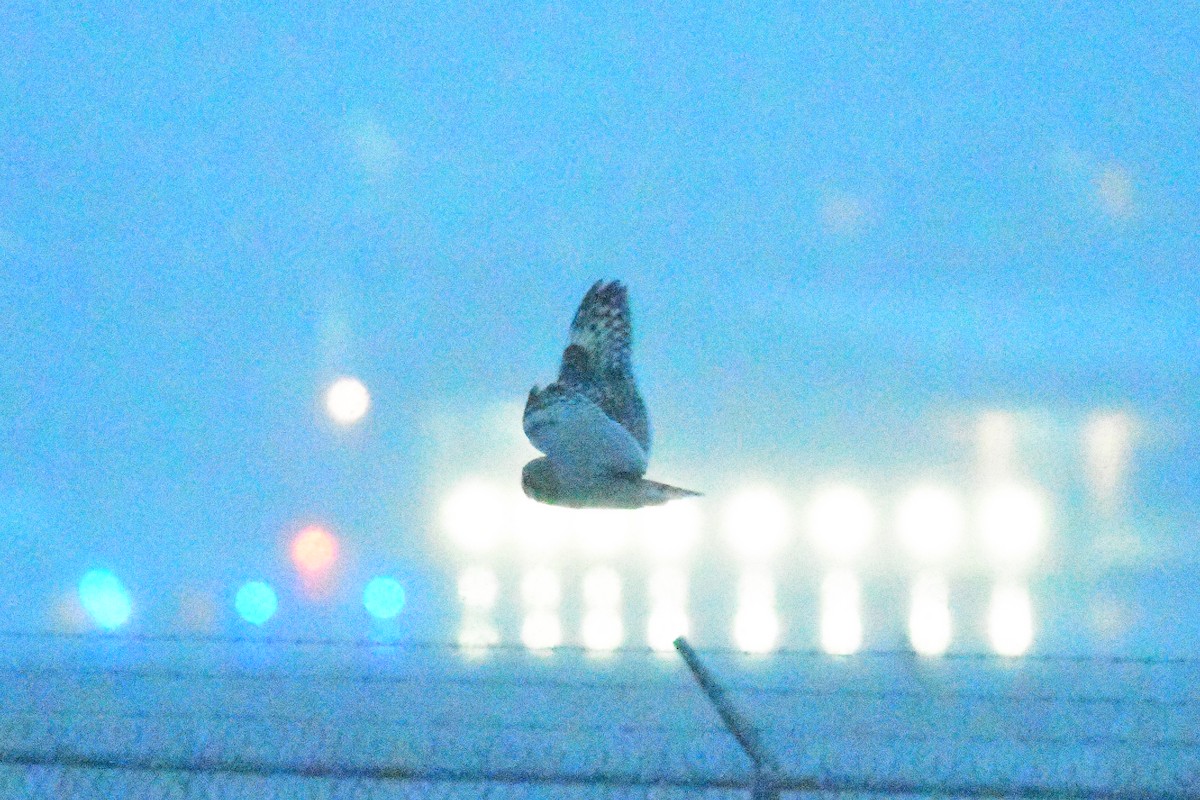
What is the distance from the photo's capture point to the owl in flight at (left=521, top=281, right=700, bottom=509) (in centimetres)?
646

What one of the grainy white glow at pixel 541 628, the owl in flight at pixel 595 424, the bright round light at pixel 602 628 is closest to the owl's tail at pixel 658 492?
A: the owl in flight at pixel 595 424

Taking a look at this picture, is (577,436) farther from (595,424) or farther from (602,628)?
(602,628)

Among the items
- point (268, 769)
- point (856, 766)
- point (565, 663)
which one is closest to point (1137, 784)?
point (856, 766)

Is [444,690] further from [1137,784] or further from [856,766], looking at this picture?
[1137,784]

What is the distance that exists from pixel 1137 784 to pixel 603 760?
1.19 m

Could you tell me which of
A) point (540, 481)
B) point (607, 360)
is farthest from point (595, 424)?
point (607, 360)

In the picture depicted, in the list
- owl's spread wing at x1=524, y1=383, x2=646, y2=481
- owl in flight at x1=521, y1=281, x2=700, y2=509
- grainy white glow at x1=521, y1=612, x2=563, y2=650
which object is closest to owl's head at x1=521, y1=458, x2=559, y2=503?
owl in flight at x1=521, y1=281, x2=700, y2=509

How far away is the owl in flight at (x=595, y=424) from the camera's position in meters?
6.46

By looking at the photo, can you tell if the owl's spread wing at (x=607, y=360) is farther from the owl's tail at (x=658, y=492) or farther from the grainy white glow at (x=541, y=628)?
the grainy white glow at (x=541, y=628)

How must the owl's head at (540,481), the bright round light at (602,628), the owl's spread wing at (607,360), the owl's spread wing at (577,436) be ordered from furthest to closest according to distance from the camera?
the bright round light at (602,628) → the owl's head at (540,481) → the owl's spread wing at (607,360) → the owl's spread wing at (577,436)

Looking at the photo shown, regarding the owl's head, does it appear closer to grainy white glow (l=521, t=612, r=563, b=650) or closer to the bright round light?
the bright round light

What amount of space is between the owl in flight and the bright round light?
5.99 metres

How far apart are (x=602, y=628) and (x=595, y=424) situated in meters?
9.84

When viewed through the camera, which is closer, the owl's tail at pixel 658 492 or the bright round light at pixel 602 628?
the owl's tail at pixel 658 492
